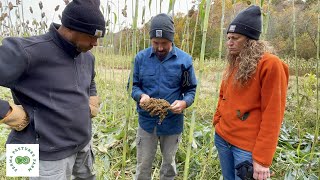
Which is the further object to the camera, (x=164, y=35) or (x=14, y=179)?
(x=14, y=179)

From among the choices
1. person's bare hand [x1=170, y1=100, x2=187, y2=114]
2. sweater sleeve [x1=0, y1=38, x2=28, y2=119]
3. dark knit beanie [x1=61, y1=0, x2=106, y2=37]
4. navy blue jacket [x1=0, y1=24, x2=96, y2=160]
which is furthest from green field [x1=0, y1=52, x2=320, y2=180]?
sweater sleeve [x1=0, y1=38, x2=28, y2=119]

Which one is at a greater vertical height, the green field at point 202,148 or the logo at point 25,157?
the logo at point 25,157

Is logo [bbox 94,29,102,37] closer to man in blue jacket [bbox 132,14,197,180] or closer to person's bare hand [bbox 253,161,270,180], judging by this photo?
man in blue jacket [bbox 132,14,197,180]

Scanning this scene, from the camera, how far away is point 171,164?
2.14 metres

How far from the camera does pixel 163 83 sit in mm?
1970

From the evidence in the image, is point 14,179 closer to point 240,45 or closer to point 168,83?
point 168,83

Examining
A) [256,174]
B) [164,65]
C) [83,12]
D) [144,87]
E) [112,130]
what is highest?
[83,12]

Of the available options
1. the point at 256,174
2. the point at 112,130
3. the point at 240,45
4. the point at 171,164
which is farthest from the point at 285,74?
the point at 112,130

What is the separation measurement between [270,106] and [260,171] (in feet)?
1.07

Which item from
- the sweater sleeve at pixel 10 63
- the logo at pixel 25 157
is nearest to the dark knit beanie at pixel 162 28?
the sweater sleeve at pixel 10 63

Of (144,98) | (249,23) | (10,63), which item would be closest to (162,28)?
(144,98)

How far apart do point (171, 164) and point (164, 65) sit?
773 millimetres

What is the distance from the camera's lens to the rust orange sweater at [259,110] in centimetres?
133

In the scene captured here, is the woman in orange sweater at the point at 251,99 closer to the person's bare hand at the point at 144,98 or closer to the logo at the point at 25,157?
the person's bare hand at the point at 144,98
